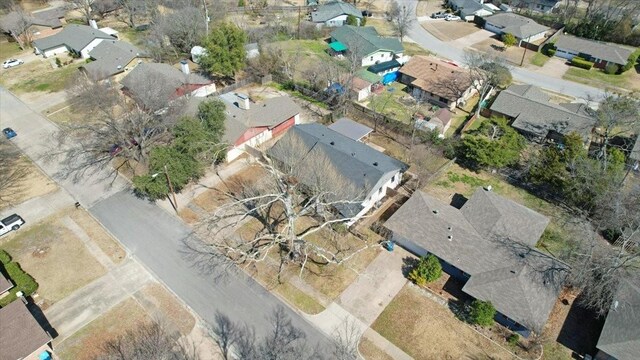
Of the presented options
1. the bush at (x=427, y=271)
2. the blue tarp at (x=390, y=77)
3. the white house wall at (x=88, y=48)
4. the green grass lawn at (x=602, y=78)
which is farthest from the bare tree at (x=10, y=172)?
the green grass lawn at (x=602, y=78)

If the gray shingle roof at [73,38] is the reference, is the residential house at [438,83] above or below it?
above

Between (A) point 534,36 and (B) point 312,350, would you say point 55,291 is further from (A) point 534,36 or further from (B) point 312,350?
(A) point 534,36

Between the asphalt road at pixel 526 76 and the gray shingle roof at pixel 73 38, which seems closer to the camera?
the asphalt road at pixel 526 76

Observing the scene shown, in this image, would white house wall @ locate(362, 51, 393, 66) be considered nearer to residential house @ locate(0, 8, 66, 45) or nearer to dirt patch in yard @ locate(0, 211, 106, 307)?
dirt patch in yard @ locate(0, 211, 106, 307)

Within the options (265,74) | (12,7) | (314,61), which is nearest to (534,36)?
(314,61)

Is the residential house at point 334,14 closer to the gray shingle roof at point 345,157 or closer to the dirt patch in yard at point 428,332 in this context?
the gray shingle roof at point 345,157

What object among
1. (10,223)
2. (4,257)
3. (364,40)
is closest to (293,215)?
A: (4,257)

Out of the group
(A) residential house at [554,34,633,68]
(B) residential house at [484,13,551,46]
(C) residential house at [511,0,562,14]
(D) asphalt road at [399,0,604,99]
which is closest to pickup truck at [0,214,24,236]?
(D) asphalt road at [399,0,604,99]
